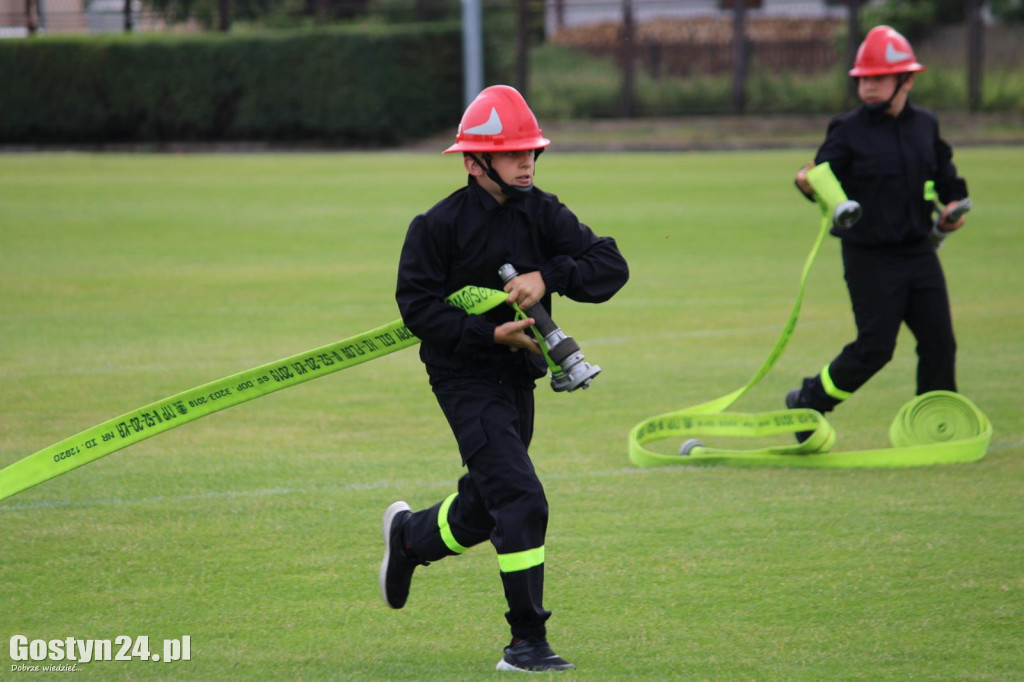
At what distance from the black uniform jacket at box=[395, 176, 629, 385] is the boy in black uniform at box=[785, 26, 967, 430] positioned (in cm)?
293

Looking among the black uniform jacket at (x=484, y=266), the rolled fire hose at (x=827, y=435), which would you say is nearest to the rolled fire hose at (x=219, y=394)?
the black uniform jacket at (x=484, y=266)

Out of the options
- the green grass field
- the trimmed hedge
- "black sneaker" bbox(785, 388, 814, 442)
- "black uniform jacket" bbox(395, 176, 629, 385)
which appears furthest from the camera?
the trimmed hedge

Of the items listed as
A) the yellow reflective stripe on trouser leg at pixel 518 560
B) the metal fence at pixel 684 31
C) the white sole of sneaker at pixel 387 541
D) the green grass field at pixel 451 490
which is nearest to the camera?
the yellow reflective stripe on trouser leg at pixel 518 560

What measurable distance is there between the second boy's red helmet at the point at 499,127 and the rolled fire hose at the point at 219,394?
71cm

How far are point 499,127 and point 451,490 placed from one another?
2.72 meters

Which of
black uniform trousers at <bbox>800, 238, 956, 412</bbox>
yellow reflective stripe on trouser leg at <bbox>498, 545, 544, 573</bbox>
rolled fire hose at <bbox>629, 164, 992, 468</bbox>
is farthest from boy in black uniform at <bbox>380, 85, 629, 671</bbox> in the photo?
black uniform trousers at <bbox>800, 238, 956, 412</bbox>

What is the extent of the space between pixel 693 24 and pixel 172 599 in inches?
1401

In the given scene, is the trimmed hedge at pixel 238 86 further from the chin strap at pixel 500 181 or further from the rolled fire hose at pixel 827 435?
the chin strap at pixel 500 181

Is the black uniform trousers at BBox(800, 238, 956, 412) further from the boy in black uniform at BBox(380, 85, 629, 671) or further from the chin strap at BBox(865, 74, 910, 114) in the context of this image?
the boy in black uniform at BBox(380, 85, 629, 671)

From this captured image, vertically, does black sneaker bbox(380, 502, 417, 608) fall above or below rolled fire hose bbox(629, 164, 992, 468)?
above

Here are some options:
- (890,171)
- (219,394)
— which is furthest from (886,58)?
(219,394)

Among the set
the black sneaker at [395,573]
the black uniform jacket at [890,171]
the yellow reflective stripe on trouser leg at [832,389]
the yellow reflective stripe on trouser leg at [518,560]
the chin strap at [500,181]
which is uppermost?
the chin strap at [500,181]

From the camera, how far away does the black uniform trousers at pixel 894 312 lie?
734 cm

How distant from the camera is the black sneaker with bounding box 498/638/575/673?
175 inches
